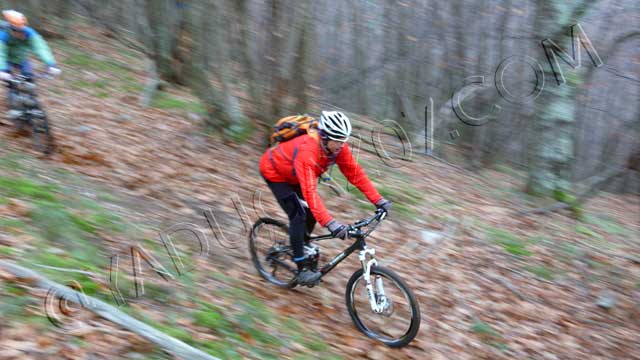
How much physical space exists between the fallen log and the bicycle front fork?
2.04 metres

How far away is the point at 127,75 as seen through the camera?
552 inches

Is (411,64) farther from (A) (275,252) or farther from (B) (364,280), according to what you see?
(B) (364,280)

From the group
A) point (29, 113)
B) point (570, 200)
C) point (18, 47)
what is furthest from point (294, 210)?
point (570, 200)

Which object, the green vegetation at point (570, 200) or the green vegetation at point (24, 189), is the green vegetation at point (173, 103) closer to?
the green vegetation at point (24, 189)

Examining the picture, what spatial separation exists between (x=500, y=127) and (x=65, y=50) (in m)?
13.0

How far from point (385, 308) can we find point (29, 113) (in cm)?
599

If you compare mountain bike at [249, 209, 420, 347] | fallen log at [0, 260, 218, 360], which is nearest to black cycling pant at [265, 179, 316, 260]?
mountain bike at [249, 209, 420, 347]

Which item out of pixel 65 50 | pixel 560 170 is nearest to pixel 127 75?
pixel 65 50

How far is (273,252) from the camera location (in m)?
6.86

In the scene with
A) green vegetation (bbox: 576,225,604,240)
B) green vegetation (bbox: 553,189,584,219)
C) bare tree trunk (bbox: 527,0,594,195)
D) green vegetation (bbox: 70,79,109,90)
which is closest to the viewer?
green vegetation (bbox: 576,225,604,240)

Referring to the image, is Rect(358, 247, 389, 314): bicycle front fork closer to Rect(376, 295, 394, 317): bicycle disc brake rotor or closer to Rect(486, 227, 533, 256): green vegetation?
Rect(376, 295, 394, 317): bicycle disc brake rotor

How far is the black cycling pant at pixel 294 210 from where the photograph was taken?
20.5 feet

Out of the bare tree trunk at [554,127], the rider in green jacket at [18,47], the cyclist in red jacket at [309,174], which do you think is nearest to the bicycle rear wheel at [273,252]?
the cyclist in red jacket at [309,174]

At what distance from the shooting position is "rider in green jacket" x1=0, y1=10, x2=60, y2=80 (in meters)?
8.05
